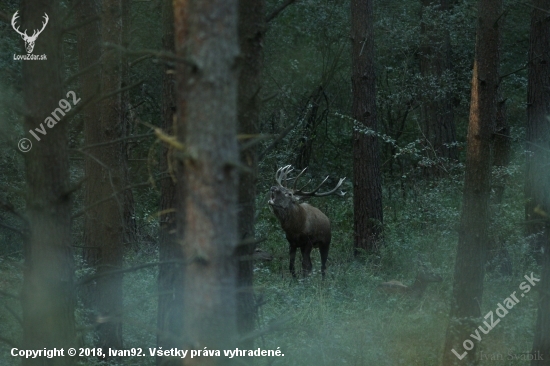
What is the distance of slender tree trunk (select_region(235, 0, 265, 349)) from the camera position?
534cm

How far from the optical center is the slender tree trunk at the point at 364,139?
16.0 metres

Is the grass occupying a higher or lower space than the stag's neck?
lower

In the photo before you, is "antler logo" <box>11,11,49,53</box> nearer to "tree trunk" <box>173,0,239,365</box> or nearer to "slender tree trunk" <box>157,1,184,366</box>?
"tree trunk" <box>173,0,239,365</box>

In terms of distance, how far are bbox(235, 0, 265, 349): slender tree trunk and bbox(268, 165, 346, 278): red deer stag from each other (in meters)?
8.49

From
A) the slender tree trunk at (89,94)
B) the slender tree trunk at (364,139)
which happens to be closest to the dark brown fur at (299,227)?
the slender tree trunk at (364,139)

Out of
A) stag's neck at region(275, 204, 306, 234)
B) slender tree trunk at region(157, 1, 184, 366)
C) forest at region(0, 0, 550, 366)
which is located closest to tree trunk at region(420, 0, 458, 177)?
forest at region(0, 0, 550, 366)

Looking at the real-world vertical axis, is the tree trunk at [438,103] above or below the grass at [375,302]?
above

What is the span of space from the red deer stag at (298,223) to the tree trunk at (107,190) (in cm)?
535

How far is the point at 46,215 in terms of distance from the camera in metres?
4.53

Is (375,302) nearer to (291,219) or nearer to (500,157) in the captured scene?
(291,219)

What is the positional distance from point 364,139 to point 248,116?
1134 cm

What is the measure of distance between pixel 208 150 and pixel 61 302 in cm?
173

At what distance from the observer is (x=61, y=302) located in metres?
4.59

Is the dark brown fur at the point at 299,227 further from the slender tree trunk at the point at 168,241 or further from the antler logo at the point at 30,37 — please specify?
the antler logo at the point at 30,37
